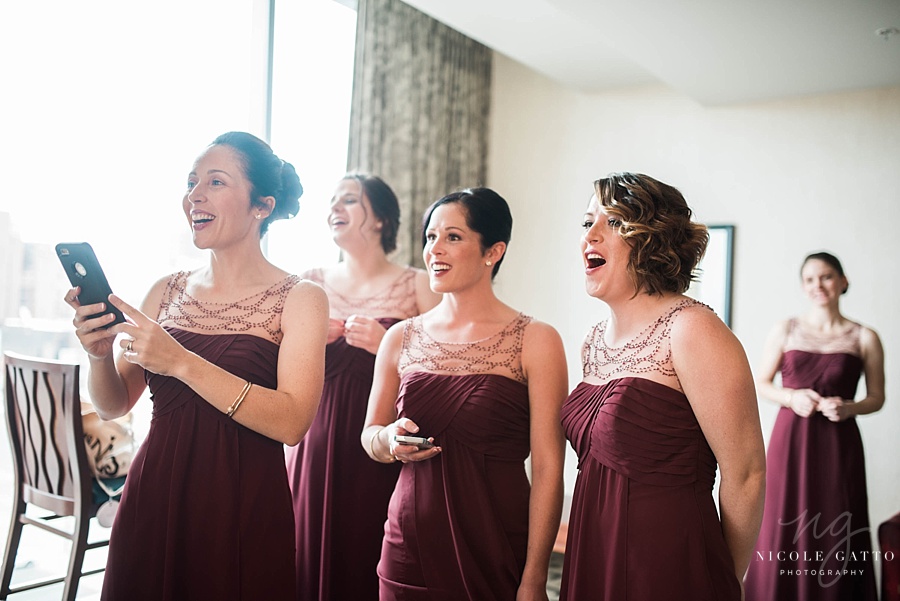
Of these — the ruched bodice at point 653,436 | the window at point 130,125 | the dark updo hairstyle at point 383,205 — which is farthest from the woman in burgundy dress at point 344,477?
the window at point 130,125

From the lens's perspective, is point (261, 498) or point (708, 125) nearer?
point (261, 498)

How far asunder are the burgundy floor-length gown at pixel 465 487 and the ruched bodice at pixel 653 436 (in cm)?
41

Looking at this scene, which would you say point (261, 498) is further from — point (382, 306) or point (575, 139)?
point (575, 139)

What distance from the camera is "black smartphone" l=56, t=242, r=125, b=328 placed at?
6.15 feet

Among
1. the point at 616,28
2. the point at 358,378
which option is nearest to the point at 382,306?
the point at 358,378

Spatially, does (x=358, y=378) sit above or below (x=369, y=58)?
below

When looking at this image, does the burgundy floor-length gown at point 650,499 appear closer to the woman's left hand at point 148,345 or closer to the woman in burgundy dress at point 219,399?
the woman in burgundy dress at point 219,399

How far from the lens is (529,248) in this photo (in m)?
6.49

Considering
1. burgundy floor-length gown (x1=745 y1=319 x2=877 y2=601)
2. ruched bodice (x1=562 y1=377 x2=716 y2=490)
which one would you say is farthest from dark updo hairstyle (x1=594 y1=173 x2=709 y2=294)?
burgundy floor-length gown (x1=745 y1=319 x2=877 y2=601)

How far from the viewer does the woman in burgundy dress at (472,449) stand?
2107mm

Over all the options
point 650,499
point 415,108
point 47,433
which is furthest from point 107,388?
point 415,108

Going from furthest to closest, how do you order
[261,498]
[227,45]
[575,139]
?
[575,139] < [227,45] < [261,498]

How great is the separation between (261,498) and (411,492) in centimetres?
43

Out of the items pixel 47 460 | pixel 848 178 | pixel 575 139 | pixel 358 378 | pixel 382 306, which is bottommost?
pixel 47 460
